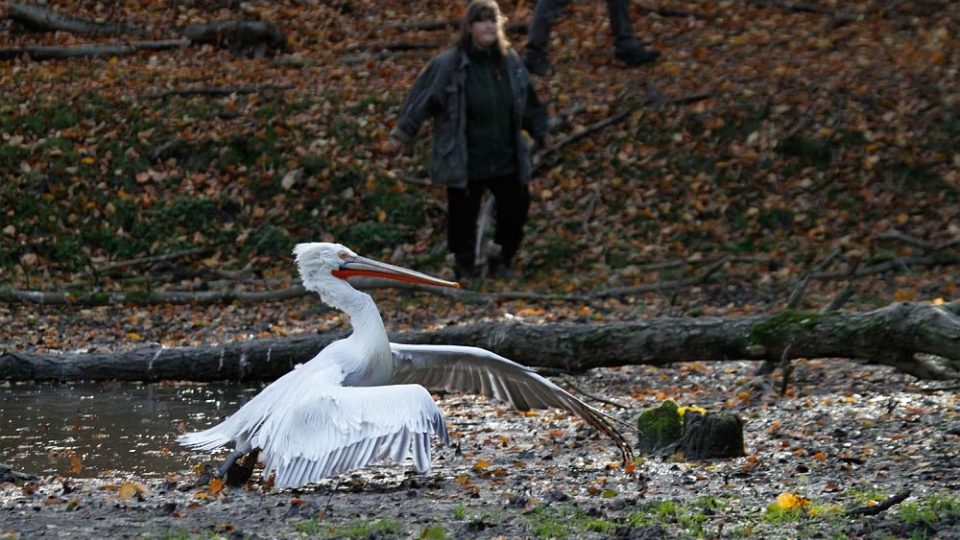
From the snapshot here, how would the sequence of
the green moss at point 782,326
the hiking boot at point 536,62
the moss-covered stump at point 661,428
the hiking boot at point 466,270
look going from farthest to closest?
the hiking boot at point 536,62, the hiking boot at point 466,270, the green moss at point 782,326, the moss-covered stump at point 661,428

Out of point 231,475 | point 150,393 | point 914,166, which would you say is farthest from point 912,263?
point 231,475

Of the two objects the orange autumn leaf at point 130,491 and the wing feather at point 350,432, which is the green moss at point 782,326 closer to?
the wing feather at point 350,432

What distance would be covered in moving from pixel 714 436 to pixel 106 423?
4.05 m

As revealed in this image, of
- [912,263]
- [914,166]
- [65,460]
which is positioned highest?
[914,166]

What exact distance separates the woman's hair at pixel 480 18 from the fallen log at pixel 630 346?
3.52 meters

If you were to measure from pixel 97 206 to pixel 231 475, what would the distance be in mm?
8938

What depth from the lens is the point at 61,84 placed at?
17312 millimetres

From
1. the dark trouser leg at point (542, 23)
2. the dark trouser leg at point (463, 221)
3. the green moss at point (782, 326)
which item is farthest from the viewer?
the dark trouser leg at point (542, 23)

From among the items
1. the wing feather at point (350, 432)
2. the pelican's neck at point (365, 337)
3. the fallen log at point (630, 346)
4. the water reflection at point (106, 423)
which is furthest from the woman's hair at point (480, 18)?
the wing feather at point (350, 432)

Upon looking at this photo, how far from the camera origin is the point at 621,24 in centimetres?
1698

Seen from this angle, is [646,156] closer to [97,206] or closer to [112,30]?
[97,206]

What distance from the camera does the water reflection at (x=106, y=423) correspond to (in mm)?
7762

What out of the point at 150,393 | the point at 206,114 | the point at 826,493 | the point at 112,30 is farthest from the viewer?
the point at 112,30

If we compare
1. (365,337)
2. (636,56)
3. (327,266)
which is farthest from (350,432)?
Result: (636,56)
